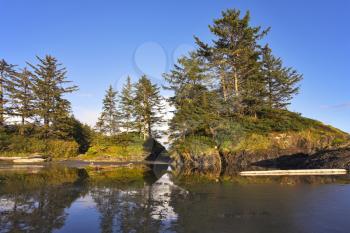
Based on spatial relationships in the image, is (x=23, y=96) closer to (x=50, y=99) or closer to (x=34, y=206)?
(x=50, y=99)

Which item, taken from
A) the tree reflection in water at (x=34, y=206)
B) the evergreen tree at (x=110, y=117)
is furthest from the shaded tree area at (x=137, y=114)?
the tree reflection in water at (x=34, y=206)

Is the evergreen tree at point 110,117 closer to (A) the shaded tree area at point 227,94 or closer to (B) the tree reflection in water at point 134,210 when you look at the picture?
(A) the shaded tree area at point 227,94

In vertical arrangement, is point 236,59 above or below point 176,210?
above

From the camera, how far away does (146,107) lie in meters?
53.2

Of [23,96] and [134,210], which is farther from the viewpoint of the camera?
[23,96]

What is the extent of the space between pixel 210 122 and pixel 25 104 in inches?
1287

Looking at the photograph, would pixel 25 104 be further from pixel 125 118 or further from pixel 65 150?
pixel 125 118

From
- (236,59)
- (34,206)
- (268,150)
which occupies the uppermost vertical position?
(236,59)

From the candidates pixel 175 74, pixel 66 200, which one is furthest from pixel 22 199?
pixel 175 74

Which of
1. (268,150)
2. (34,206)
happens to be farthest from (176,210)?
(268,150)

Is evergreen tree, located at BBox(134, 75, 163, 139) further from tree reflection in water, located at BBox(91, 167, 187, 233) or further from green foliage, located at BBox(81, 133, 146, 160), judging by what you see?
tree reflection in water, located at BBox(91, 167, 187, 233)

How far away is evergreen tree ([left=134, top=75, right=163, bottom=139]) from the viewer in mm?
52656

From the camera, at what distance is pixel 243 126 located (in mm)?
35469

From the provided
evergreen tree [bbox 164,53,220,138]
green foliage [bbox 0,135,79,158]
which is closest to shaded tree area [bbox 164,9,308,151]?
evergreen tree [bbox 164,53,220,138]
